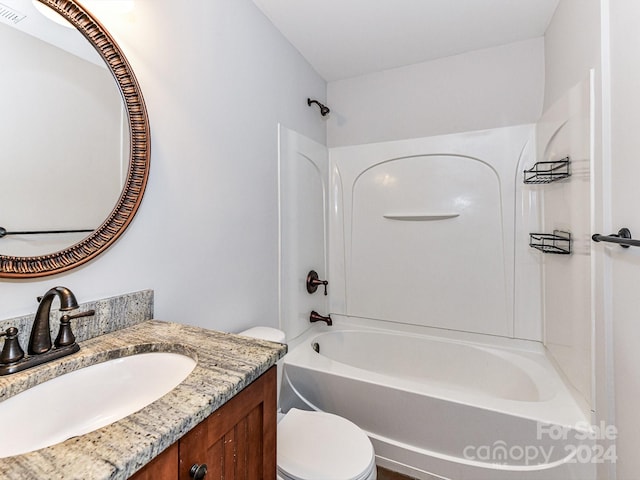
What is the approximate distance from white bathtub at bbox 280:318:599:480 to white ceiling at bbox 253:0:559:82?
2.02 metres

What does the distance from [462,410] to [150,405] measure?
1376 millimetres

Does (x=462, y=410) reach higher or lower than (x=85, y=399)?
lower

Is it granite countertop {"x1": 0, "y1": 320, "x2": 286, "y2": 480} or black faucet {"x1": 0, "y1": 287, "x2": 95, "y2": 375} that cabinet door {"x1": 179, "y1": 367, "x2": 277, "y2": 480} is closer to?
granite countertop {"x1": 0, "y1": 320, "x2": 286, "y2": 480}

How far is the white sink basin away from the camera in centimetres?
66

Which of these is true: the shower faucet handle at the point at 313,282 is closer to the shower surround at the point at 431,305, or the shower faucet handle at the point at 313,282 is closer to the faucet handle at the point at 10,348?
the shower surround at the point at 431,305

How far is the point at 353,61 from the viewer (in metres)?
2.26

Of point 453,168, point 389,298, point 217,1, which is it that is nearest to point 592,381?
point 389,298

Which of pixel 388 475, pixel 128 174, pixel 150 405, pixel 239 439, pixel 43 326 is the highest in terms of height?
pixel 128 174

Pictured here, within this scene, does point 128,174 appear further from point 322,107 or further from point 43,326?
point 322,107

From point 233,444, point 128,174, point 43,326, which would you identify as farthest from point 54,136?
point 233,444

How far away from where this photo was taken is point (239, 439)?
72 cm

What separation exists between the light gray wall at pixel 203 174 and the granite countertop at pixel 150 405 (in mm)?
195

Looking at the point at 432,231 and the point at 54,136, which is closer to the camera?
the point at 54,136

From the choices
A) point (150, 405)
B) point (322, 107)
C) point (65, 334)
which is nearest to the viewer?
point (150, 405)
